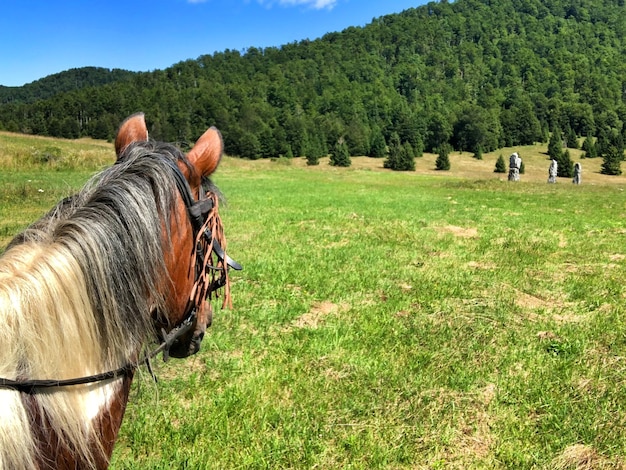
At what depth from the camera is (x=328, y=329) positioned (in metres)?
4.46

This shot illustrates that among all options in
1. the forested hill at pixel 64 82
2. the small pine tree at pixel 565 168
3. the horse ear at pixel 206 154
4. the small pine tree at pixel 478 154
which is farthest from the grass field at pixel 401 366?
the forested hill at pixel 64 82

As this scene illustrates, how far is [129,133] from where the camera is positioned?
168 centimetres

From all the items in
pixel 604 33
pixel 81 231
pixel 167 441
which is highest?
pixel 604 33

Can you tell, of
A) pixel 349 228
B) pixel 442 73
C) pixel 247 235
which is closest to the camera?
pixel 247 235

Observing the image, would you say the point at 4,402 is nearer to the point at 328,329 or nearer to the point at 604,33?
the point at 328,329

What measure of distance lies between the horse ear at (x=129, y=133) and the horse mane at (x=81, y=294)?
0.93ft

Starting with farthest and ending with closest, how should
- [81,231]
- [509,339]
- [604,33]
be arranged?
1. [604,33]
2. [509,339]
3. [81,231]

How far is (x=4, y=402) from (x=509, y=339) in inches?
166

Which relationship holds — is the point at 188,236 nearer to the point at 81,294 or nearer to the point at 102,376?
the point at 81,294

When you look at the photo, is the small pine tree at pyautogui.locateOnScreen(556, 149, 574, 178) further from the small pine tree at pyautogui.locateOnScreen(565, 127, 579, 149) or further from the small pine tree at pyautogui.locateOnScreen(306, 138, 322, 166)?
the small pine tree at pyautogui.locateOnScreen(565, 127, 579, 149)

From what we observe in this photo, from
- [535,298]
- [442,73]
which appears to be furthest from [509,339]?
[442,73]

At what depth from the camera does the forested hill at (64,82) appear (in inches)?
5871

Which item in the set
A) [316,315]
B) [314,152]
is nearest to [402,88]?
[314,152]

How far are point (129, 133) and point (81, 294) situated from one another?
0.75m
